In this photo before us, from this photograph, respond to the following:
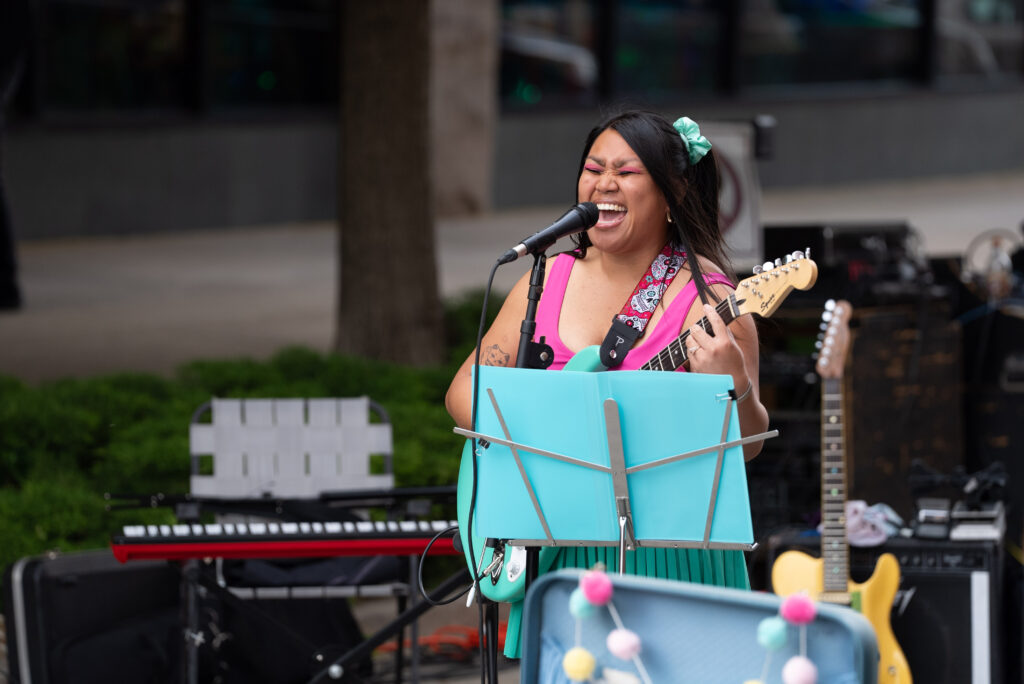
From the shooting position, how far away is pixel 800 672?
2105 millimetres

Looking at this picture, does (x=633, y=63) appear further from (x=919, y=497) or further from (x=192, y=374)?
(x=919, y=497)

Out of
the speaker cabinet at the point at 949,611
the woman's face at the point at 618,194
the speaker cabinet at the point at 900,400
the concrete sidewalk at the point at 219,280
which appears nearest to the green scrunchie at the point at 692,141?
the woman's face at the point at 618,194

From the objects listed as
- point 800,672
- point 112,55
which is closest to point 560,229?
point 800,672

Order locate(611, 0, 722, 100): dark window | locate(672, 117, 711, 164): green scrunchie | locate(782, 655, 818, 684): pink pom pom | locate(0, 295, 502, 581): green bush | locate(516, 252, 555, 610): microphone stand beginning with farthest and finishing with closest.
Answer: locate(611, 0, 722, 100): dark window < locate(0, 295, 502, 581): green bush < locate(672, 117, 711, 164): green scrunchie < locate(516, 252, 555, 610): microphone stand < locate(782, 655, 818, 684): pink pom pom

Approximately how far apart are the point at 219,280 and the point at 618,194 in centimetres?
910

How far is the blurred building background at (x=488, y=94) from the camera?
515 inches

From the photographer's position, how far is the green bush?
538 centimetres

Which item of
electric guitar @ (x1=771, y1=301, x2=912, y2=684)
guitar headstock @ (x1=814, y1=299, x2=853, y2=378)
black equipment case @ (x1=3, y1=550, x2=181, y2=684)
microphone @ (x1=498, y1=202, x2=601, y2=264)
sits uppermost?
microphone @ (x1=498, y1=202, x2=601, y2=264)

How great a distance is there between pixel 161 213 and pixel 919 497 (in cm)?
1005

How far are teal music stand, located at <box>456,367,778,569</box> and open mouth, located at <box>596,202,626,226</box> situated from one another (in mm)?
417

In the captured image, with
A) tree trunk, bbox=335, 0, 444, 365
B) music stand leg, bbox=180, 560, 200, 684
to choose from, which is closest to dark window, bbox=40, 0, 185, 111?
tree trunk, bbox=335, 0, 444, 365

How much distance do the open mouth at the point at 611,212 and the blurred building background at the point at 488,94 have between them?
9.22 meters

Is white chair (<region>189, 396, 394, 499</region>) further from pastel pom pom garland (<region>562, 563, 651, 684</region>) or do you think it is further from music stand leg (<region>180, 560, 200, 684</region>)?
pastel pom pom garland (<region>562, 563, 651, 684</region>)

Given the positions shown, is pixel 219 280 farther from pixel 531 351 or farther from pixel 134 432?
pixel 531 351
